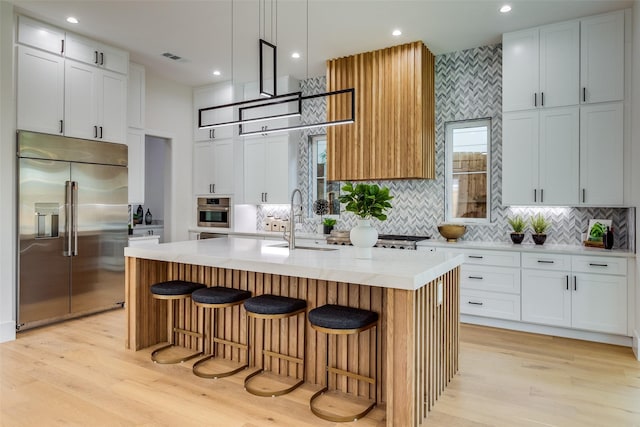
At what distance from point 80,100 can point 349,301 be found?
3.93 m

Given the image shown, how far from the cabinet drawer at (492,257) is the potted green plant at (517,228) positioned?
0.34m

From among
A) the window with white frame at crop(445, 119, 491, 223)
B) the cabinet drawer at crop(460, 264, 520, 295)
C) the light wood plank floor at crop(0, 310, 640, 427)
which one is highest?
the window with white frame at crop(445, 119, 491, 223)

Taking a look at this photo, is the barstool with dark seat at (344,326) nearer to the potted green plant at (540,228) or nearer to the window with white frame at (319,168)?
the potted green plant at (540,228)

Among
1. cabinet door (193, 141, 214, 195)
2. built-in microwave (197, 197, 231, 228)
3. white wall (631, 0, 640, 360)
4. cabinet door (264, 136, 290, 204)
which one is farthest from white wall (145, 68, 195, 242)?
white wall (631, 0, 640, 360)

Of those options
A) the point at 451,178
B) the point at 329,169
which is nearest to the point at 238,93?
the point at 329,169

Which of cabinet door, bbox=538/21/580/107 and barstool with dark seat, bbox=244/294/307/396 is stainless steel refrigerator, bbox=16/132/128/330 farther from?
cabinet door, bbox=538/21/580/107

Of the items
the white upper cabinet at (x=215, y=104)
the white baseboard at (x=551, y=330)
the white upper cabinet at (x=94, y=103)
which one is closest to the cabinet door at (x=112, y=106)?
the white upper cabinet at (x=94, y=103)

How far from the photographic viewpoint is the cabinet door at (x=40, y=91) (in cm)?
402

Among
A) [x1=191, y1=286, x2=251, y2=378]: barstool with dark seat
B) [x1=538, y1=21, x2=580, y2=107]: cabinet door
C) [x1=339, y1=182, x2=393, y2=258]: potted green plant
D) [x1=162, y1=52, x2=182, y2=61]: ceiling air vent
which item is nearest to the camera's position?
[x1=339, y1=182, x2=393, y2=258]: potted green plant

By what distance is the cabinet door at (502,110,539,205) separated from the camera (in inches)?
166

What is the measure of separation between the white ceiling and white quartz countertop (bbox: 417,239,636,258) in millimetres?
2311

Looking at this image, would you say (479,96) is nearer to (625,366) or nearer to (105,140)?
(625,366)

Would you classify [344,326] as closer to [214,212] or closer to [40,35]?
[40,35]

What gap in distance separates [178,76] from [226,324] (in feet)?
14.1
